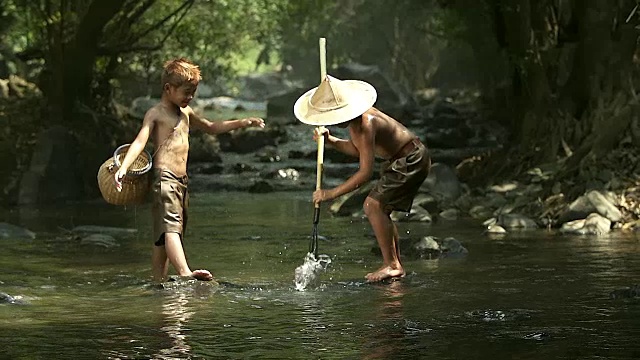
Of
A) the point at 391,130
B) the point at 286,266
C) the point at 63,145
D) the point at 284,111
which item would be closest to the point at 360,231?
the point at 286,266

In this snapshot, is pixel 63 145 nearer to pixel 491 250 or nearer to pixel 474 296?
pixel 491 250

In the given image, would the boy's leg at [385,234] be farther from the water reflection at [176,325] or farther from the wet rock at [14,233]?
the wet rock at [14,233]

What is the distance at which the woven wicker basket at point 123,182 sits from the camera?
30.1 ft

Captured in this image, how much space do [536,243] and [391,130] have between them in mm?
3472

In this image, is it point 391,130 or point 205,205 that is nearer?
point 391,130

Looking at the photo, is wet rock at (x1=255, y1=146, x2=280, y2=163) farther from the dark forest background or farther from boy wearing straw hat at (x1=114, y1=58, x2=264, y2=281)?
boy wearing straw hat at (x1=114, y1=58, x2=264, y2=281)

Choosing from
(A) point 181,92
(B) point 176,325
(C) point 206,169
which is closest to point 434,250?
(A) point 181,92

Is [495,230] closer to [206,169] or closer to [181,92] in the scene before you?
[181,92]

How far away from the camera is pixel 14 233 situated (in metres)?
14.1

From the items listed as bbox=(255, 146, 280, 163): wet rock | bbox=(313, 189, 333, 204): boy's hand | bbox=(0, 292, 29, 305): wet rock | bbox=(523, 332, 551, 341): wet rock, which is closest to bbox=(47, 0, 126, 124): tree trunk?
bbox=(255, 146, 280, 163): wet rock

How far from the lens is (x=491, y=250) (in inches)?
471

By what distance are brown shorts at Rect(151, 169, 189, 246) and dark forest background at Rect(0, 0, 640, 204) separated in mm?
7133

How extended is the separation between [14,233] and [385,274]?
19.5 feet

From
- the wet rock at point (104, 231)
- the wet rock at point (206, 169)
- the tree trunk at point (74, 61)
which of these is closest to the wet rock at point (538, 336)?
the wet rock at point (104, 231)
